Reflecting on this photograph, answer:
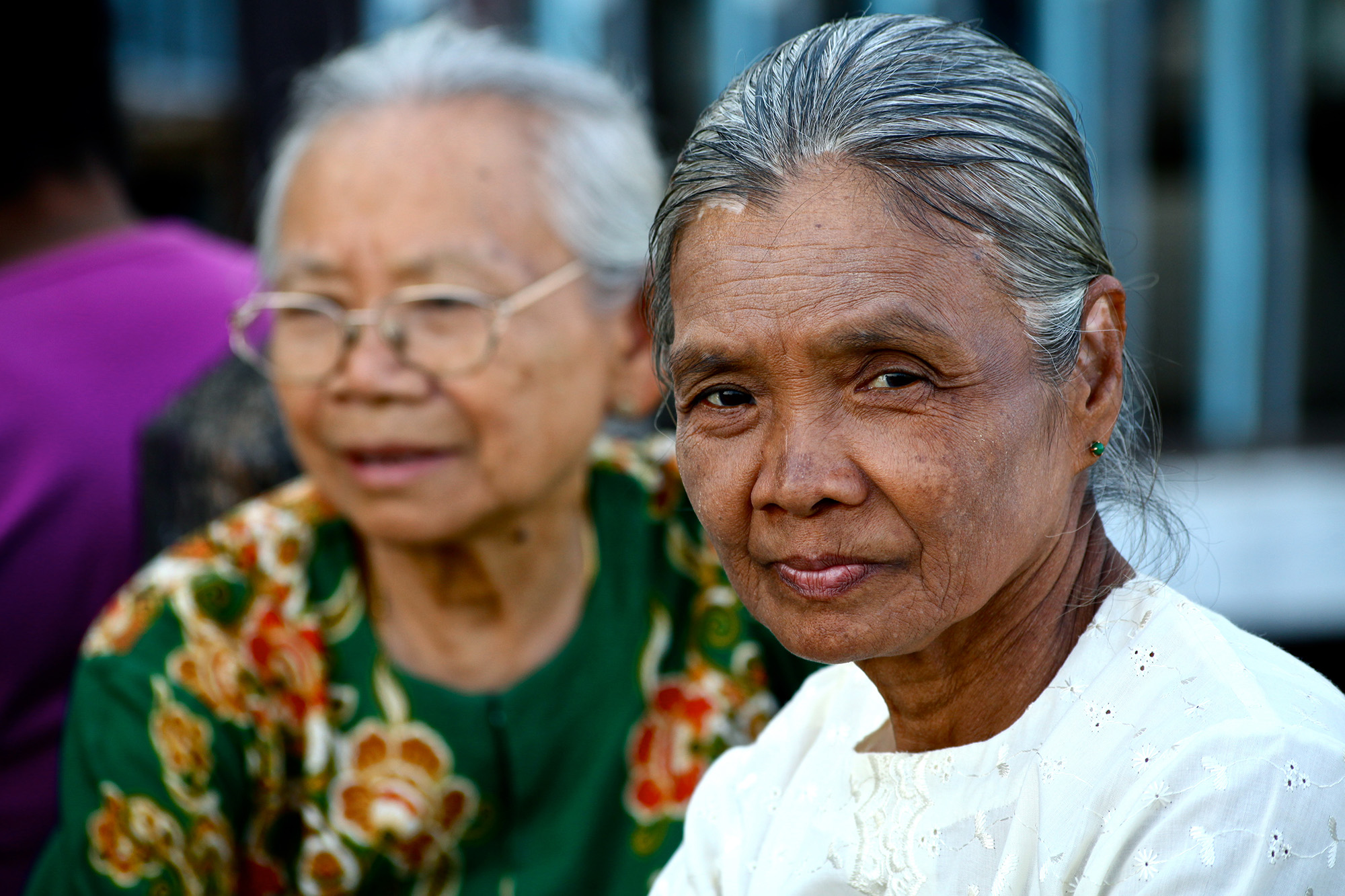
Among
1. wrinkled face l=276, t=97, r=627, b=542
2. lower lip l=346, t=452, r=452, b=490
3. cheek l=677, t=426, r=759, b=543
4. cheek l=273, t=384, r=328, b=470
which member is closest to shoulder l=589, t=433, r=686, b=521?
wrinkled face l=276, t=97, r=627, b=542

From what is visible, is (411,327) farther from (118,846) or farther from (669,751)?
(118,846)

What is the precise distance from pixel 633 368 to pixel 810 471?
1375 millimetres

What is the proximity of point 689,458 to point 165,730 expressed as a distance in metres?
1.38

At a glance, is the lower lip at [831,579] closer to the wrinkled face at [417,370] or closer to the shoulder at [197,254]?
the wrinkled face at [417,370]

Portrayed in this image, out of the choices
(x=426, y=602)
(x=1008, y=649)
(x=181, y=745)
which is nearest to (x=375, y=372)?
(x=426, y=602)

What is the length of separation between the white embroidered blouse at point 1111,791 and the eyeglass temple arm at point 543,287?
42.3 inches

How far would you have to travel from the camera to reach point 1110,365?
138cm

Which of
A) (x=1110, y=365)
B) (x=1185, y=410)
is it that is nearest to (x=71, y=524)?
(x=1110, y=365)

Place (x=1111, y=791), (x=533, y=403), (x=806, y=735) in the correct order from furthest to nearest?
(x=533, y=403) < (x=806, y=735) < (x=1111, y=791)

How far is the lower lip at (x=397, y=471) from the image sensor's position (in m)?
2.32

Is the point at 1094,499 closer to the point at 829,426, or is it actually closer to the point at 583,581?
the point at 829,426

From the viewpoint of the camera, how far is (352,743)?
240 cm

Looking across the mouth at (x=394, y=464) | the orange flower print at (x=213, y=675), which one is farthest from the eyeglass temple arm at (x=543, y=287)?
the orange flower print at (x=213, y=675)

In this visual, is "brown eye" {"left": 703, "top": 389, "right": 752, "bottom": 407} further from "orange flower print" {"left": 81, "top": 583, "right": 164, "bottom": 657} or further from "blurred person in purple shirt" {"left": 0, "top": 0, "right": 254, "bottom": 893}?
"blurred person in purple shirt" {"left": 0, "top": 0, "right": 254, "bottom": 893}
